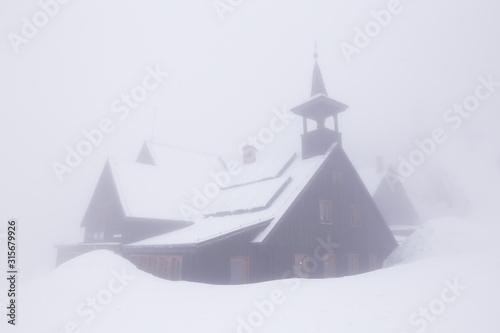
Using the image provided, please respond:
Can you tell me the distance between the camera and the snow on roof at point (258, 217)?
59.8 feet

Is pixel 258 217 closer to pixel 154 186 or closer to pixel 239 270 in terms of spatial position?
pixel 239 270

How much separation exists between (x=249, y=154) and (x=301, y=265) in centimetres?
1345

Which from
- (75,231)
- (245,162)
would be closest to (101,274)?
(245,162)

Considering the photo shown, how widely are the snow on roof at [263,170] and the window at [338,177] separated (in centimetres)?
358

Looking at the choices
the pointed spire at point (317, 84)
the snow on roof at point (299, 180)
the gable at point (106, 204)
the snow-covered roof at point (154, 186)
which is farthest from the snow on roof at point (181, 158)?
the pointed spire at point (317, 84)

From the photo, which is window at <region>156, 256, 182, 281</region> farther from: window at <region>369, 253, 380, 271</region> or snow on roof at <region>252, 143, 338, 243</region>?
window at <region>369, 253, 380, 271</region>

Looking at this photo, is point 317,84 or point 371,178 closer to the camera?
point 317,84

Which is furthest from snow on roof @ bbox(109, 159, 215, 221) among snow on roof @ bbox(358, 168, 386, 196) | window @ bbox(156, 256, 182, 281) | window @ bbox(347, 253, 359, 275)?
snow on roof @ bbox(358, 168, 386, 196)

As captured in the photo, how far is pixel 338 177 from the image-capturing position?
23828 mm

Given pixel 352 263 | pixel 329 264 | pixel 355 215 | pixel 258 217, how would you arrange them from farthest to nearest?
pixel 355 215 → pixel 352 263 → pixel 329 264 → pixel 258 217

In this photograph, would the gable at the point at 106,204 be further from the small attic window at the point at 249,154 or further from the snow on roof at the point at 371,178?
the snow on roof at the point at 371,178

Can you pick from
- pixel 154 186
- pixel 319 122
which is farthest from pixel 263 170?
pixel 154 186

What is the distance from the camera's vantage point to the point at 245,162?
3119 cm

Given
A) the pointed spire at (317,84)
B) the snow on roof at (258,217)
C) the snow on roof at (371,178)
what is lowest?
the snow on roof at (258,217)
